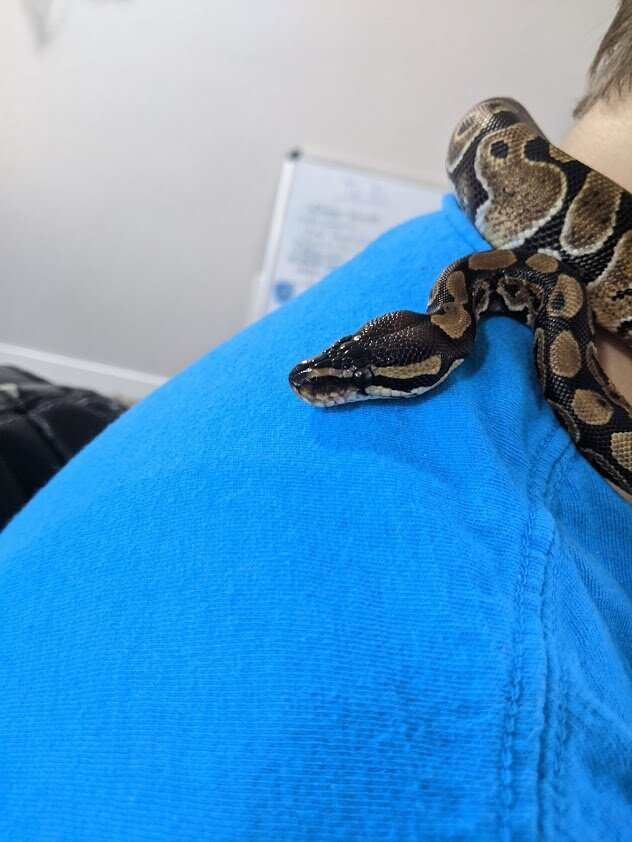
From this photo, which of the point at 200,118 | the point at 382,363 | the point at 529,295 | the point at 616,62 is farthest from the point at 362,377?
the point at 200,118

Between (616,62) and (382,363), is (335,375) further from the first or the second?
(616,62)

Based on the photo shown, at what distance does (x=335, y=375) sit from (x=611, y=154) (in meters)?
0.74

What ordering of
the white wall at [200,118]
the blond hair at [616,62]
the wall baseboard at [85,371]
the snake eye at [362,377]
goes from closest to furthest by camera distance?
the snake eye at [362,377] < the blond hair at [616,62] < the white wall at [200,118] < the wall baseboard at [85,371]

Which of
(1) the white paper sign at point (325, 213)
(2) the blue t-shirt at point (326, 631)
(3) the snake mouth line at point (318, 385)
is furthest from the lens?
(1) the white paper sign at point (325, 213)

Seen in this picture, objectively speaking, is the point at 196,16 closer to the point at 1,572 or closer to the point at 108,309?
the point at 108,309

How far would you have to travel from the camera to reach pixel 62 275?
3980 mm

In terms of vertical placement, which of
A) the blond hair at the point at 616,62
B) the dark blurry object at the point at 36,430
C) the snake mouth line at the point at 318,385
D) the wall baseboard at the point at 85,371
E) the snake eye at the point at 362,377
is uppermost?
the blond hair at the point at 616,62

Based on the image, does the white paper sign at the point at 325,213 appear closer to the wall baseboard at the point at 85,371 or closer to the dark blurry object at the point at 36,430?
the wall baseboard at the point at 85,371

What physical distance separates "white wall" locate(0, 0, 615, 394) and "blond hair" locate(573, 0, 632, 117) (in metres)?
2.34

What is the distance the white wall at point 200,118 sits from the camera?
320cm

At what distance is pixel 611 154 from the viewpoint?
1.14 metres

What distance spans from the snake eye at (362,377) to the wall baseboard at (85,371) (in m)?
3.47

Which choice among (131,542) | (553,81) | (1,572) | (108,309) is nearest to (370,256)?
(131,542)

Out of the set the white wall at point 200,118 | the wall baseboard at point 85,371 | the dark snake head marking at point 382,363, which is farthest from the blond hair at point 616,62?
the wall baseboard at point 85,371
